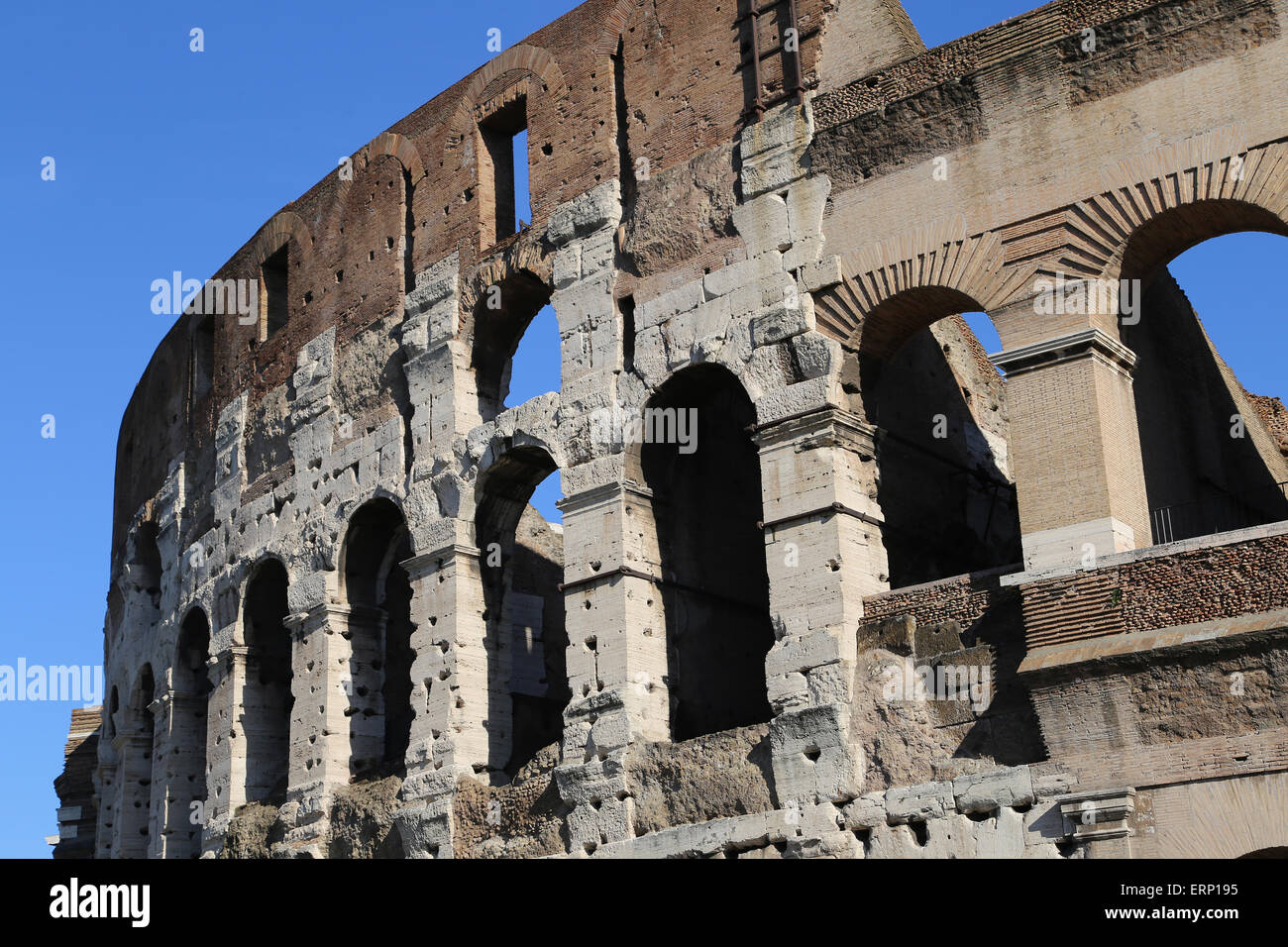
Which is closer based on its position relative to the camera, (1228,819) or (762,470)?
(1228,819)

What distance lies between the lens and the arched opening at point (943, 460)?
15.0 metres

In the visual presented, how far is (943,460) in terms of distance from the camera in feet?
51.8

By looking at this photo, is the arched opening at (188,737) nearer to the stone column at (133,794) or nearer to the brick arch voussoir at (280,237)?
the stone column at (133,794)

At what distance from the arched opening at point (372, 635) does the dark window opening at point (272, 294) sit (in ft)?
11.3

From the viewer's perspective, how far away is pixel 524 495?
1592 cm

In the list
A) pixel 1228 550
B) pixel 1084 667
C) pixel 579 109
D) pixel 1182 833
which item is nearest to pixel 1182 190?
pixel 1228 550

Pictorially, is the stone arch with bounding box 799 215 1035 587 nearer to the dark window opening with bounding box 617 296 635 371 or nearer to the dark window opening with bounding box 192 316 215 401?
the dark window opening with bounding box 617 296 635 371

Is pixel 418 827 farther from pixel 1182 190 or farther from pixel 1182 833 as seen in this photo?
pixel 1182 190

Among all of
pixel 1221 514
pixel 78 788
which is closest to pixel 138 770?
pixel 78 788

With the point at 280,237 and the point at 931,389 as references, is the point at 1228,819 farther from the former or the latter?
the point at 280,237

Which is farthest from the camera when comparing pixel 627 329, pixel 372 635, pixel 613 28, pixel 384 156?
pixel 384 156

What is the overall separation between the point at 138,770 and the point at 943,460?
35.7 ft

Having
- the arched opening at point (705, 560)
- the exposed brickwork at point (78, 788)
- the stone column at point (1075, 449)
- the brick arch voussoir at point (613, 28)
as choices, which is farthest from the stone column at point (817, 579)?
the exposed brickwork at point (78, 788)

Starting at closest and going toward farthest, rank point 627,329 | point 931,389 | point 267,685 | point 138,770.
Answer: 1. point 627,329
2. point 931,389
3. point 267,685
4. point 138,770
